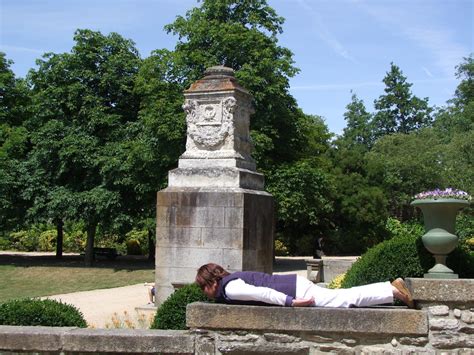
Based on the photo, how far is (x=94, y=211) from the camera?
27.8m

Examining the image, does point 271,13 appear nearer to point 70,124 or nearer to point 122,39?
point 122,39

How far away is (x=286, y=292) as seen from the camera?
18.8 feet

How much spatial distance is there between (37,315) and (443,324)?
174 inches

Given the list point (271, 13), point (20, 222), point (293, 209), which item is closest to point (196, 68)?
point (271, 13)

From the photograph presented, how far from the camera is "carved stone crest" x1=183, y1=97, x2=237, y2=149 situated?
11.5m

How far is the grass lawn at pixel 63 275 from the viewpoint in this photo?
70.0ft

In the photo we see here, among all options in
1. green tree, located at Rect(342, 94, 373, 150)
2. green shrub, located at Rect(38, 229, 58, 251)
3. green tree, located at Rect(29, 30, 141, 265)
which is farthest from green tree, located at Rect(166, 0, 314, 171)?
green tree, located at Rect(342, 94, 373, 150)

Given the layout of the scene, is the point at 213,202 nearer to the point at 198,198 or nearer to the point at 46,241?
the point at 198,198

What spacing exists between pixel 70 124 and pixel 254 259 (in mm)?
20184

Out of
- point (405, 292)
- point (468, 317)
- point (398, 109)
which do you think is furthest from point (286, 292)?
point (398, 109)

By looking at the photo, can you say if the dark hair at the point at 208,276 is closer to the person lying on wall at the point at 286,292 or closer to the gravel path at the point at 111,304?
the person lying on wall at the point at 286,292

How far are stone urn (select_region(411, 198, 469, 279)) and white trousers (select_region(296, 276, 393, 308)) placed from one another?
86cm

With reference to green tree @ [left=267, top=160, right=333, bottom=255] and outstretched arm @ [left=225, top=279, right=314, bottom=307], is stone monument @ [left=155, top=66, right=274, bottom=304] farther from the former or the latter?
green tree @ [left=267, top=160, right=333, bottom=255]

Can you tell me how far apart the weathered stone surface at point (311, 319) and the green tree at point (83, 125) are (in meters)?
22.3
